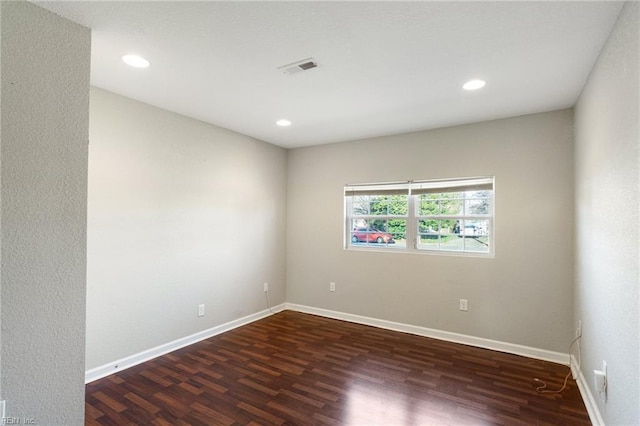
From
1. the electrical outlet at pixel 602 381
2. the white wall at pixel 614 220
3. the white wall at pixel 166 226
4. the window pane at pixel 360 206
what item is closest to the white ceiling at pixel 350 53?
the white wall at pixel 614 220

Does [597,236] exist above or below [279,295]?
above

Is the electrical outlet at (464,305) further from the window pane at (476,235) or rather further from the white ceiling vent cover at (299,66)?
the white ceiling vent cover at (299,66)

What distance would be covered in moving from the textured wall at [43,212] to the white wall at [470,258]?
10.0 feet

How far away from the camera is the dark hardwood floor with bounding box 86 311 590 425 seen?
6.98ft

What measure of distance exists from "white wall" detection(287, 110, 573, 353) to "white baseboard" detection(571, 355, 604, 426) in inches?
13.1

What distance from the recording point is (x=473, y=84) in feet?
8.18

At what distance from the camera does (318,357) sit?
3.06 m

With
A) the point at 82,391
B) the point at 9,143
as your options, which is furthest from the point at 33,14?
the point at 82,391

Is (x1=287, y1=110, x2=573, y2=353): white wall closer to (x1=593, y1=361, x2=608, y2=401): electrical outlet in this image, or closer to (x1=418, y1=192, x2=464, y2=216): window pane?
(x1=418, y1=192, x2=464, y2=216): window pane

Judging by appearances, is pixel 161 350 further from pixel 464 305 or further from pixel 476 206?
pixel 476 206

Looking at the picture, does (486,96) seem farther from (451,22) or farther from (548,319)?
(548,319)

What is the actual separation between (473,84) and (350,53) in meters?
1.12

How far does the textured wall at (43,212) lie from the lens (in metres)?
1.54

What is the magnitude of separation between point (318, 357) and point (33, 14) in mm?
3212
